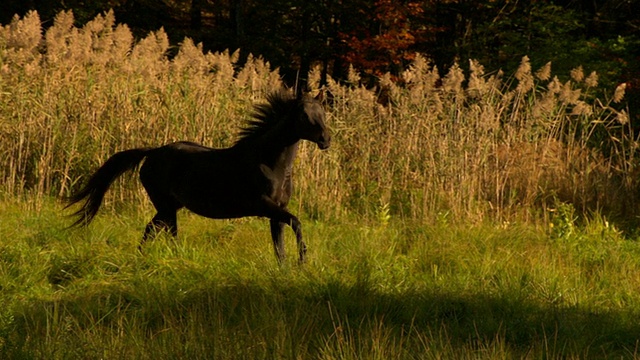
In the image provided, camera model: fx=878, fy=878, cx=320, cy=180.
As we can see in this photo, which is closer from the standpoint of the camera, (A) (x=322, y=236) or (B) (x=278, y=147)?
(B) (x=278, y=147)

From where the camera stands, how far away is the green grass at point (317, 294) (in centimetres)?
473

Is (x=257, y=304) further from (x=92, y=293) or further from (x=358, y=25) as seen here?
(x=358, y=25)

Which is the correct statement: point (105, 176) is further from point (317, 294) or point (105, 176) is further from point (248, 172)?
point (317, 294)

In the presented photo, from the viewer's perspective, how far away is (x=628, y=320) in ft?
19.5

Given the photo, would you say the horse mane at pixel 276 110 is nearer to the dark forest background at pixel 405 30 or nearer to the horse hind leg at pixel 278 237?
the horse hind leg at pixel 278 237

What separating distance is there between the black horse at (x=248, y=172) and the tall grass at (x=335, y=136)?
2.16m

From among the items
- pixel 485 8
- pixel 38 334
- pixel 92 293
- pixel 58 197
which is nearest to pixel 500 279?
pixel 92 293

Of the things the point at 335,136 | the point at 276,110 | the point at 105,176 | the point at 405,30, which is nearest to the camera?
the point at 276,110

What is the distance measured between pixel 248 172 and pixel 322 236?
154cm

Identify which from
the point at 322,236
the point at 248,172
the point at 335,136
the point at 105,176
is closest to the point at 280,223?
the point at 248,172

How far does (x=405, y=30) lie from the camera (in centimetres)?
2411

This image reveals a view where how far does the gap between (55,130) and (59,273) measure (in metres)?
3.37

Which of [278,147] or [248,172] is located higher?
[278,147]

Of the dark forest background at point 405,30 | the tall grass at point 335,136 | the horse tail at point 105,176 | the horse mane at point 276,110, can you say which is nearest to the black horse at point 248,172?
the horse mane at point 276,110
